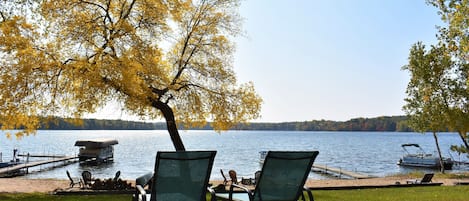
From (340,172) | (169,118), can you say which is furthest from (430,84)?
(169,118)

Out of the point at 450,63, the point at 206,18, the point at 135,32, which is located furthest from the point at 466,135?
the point at 135,32

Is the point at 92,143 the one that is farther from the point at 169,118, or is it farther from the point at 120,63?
the point at 120,63

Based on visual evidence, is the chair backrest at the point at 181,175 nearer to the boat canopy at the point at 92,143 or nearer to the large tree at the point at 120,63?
the large tree at the point at 120,63

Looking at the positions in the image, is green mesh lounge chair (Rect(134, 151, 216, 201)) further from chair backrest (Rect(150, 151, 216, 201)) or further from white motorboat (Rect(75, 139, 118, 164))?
white motorboat (Rect(75, 139, 118, 164))

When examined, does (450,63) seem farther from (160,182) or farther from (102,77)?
(160,182)

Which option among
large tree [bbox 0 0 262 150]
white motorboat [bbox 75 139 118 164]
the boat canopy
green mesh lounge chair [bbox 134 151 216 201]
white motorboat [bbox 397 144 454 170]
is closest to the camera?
green mesh lounge chair [bbox 134 151 216 201]

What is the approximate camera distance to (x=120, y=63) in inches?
564

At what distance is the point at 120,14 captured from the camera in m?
16.1

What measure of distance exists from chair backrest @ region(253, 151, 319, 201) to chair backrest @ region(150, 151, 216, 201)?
2.64 ft

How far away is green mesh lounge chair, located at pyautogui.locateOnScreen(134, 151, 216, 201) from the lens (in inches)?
212

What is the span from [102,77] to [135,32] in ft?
6.66

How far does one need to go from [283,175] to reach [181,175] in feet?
4.68

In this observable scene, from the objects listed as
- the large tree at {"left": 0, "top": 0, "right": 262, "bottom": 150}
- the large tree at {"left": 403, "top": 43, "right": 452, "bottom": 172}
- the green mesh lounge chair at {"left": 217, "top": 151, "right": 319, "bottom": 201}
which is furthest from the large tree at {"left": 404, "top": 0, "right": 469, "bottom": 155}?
the green mesh lounge chair at {"left": 217, "top": 151, "right": 319, "bottom": 201}

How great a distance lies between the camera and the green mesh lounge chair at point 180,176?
538 cm
